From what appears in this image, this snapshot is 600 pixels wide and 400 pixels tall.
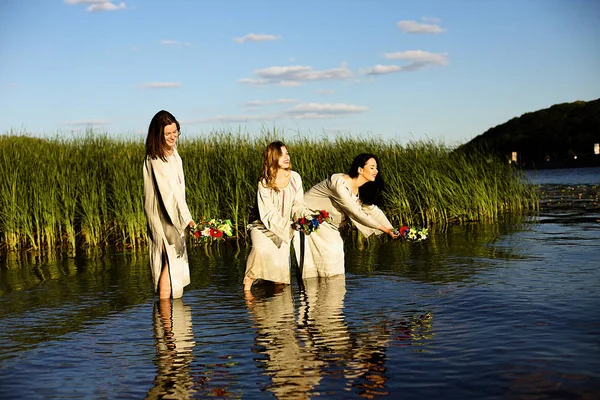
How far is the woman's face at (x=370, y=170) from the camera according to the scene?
9.26 meters

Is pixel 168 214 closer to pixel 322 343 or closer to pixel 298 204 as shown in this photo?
pixel 298 204

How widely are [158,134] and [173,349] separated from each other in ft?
Answer: 7.80

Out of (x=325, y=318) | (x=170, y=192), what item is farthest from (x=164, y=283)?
(x=325, y=318)

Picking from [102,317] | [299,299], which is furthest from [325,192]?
[102,317]

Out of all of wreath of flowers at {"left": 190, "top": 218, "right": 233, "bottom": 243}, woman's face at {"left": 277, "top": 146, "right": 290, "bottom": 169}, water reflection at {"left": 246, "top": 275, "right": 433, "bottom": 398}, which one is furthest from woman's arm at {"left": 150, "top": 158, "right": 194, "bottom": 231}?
woman's face at {"left": 277, "top": 146, "right": 290, "bottom": 169}

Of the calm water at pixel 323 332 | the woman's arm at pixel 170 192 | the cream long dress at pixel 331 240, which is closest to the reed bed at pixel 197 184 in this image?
the calm water at pixel 323 332

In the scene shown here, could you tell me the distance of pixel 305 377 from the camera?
5.07m

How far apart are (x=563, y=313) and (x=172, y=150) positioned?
408cm

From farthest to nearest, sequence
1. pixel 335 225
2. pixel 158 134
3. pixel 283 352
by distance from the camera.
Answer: pixel 335 225 < pixel 158 134 < pixel 283 352

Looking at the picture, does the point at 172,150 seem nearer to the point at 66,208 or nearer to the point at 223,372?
the point at 223,372

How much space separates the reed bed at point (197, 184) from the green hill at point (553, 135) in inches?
2830

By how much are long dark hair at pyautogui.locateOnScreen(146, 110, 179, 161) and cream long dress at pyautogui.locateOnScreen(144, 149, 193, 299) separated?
0.25ft

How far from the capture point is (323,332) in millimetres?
6449

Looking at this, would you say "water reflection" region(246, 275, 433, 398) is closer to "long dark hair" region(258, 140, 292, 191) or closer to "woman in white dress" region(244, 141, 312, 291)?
"woman in white dress" region(244, 141, 312, 291)
